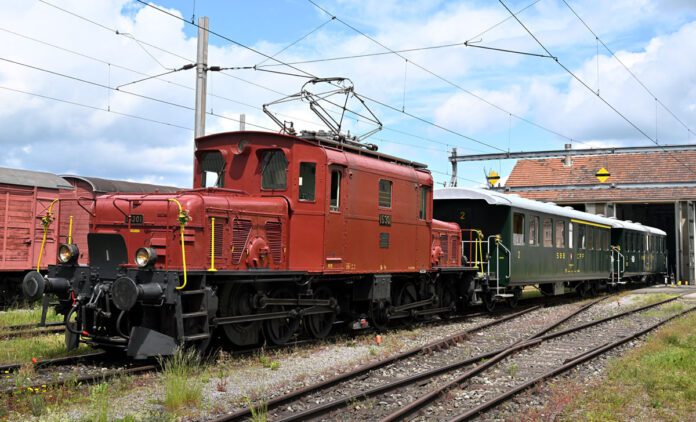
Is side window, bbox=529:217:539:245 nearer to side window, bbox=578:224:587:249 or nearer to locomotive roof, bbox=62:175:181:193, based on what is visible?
side window, bbox=578:224:587:249

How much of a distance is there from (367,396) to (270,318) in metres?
2.86

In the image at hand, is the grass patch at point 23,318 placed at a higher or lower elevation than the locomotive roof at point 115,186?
lower

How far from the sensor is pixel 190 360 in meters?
8.80

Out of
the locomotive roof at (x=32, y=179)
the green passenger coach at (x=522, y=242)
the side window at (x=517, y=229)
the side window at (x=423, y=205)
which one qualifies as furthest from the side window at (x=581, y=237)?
the locomotive roof at (x=32, y=179)

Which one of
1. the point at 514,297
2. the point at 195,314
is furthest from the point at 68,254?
the point at 514,297

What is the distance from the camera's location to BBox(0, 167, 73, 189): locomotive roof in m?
17.0

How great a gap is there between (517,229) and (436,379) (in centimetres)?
980

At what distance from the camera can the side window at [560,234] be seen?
68.6 feet

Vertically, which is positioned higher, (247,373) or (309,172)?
(309,172)

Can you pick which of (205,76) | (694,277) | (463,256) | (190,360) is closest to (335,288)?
(190,360)

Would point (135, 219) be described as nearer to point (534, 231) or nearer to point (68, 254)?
point (68, 254)

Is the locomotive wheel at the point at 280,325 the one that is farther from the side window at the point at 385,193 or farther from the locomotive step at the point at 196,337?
the side window at the point at 385,193

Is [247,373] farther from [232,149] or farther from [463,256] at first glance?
[463,256]

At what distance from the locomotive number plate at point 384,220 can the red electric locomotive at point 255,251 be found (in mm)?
58
